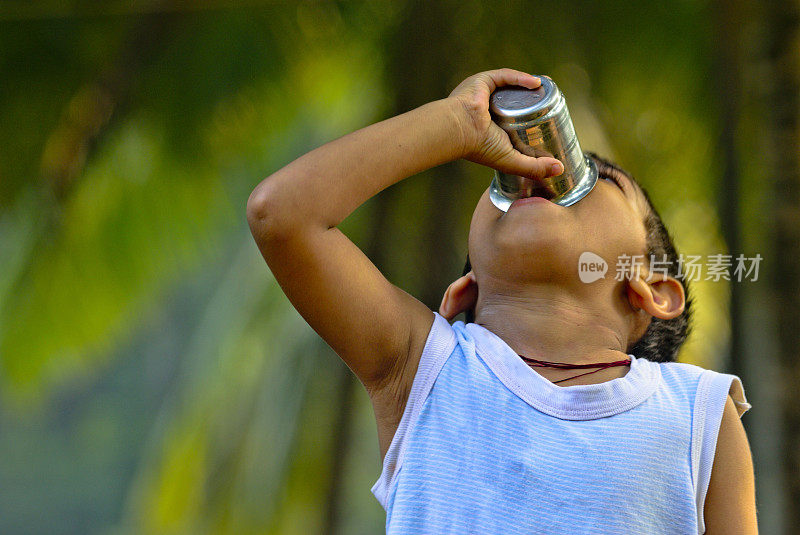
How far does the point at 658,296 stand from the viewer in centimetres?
134

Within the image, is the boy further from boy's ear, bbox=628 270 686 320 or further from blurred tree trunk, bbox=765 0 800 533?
blurred tree trunk, bbox=765 0 800 533

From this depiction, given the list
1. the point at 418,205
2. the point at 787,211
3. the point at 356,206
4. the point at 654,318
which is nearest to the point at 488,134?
the point at 356,206

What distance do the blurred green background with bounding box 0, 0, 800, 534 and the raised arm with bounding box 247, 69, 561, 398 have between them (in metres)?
1.94

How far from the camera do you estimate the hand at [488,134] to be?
44.5 inches

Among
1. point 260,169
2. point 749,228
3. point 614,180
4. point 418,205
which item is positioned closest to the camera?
point 614,180

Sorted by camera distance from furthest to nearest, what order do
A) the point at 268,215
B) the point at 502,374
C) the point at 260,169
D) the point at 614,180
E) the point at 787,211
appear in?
the point at 260,169
the point at 787,211
the point at 614,180
the point at 502,374
the point at 268,215

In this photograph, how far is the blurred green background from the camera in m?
3.22

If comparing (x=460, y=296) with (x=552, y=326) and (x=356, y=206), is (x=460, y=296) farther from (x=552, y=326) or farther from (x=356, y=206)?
(x=356, y=206)

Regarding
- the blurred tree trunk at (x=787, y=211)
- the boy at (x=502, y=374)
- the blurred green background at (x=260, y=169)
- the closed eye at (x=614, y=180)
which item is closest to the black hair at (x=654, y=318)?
the closed eye at (x=614, y=180)

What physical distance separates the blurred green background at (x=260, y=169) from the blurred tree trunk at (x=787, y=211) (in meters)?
0.25

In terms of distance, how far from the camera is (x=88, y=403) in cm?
952

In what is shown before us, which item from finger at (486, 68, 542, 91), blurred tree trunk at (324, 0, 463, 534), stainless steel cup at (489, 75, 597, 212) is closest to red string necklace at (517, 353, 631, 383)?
stainless steel cup at (489, 75, 597, 212)

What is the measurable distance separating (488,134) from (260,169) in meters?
2.65

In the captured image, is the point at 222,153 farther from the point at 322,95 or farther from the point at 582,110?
the point at 582,110
